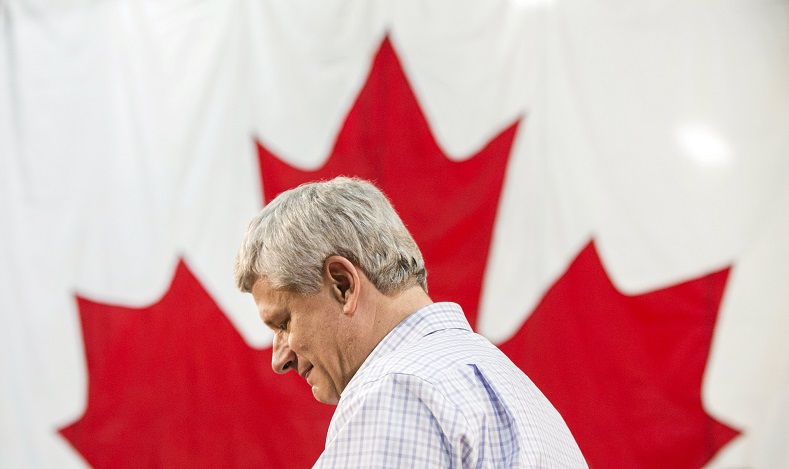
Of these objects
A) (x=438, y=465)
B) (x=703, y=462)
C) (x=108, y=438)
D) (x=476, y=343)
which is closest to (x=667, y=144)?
(x=703, y=462)

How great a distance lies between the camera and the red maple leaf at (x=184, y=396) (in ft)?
7.82

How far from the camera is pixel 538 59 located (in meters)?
2.33

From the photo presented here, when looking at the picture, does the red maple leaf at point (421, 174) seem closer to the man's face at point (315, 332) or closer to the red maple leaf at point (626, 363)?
the red maple leaf at point (626, 363)

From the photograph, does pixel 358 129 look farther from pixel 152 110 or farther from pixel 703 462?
pixel 703 462

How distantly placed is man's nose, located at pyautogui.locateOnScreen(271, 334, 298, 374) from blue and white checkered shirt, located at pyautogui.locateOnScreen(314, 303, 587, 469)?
0.27 meters

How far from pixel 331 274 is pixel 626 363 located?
1309 mm

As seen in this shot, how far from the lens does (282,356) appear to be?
4.16 feet

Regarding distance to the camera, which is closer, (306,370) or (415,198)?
(306,370)

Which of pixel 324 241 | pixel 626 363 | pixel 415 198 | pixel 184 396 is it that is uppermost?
pixel 324 241

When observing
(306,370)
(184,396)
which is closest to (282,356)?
(306,370)

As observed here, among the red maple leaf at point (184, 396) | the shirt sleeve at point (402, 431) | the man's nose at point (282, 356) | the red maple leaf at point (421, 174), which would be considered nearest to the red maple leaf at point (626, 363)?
the red maple leaf at point (421, 174)

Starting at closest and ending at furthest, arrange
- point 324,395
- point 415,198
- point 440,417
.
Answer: point 440,417 < point 324,395 < point 415,198

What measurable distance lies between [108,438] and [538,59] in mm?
1665

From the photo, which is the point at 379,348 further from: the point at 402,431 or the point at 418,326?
the point at 402,431
